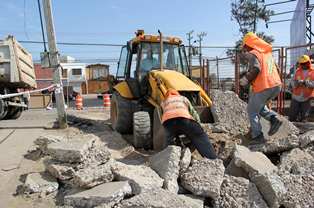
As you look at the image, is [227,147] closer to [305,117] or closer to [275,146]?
[275,146]

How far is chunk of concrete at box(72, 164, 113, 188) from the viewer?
442 cm

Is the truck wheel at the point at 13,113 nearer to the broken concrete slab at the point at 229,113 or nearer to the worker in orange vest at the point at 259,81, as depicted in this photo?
the broken concrete slab at the point at 229,113

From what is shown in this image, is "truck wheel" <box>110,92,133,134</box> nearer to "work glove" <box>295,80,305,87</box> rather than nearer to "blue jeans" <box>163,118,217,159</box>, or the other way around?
"blue jeans" <box>163,118,217,159</box>

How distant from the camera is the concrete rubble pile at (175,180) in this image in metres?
4.17

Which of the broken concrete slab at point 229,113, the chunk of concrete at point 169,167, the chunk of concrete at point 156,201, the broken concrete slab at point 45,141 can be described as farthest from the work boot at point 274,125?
the broken concrete slab at point 45,141

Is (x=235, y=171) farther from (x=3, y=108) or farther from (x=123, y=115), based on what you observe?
(x=3, y=108)

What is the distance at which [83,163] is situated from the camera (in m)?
5.00

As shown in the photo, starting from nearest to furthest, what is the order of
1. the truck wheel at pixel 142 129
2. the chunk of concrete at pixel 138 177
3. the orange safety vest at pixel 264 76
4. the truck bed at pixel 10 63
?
the chunk of concrete at pixel 138 177, the orange safety vest at pixel 264 76, the truck wheel at pixel 142 129, the truck bed at pixel 10 63

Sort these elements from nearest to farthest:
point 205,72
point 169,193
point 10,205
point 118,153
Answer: point 169,193 < point 10,205 < point 118,153 < point 205,72

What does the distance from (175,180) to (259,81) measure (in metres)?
2.39

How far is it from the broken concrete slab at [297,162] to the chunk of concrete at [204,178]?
3.37 feet

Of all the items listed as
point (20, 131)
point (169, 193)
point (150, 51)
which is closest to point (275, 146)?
point (169, 193)

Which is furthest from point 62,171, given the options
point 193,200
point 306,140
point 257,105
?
point 306,140

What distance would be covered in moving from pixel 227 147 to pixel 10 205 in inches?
131
